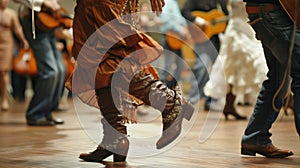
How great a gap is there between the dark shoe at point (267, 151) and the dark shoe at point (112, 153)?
2.35ft

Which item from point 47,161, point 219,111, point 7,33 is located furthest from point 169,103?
point 7,33

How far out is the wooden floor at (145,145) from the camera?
3.06 meters

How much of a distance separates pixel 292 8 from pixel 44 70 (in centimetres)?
291

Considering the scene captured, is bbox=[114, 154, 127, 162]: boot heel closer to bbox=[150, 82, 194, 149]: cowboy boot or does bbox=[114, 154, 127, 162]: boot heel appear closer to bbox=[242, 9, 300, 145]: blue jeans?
bbox=[150, 82, 194, 149]: cowboy boot

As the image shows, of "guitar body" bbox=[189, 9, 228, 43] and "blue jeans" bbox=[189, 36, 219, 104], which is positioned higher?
"guitar body" bbox=[189, 9, 228, 43]

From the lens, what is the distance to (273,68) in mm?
3291

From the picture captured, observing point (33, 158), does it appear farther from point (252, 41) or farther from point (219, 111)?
point (219, 111)

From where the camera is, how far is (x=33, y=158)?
3.26 meters

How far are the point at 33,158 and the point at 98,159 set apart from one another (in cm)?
40

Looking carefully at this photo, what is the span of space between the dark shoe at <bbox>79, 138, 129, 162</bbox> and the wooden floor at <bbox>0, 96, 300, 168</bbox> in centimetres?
4

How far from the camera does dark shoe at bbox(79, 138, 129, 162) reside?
3020mm

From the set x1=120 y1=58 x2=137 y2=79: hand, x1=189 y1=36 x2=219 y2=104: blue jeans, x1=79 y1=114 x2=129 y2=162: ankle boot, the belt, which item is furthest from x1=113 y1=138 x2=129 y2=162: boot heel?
x1=189 y1=36 x2=219 y2=104: blue jeans

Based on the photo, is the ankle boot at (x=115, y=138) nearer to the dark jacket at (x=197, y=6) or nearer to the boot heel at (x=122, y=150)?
the boot heel at (x=122, y=150)

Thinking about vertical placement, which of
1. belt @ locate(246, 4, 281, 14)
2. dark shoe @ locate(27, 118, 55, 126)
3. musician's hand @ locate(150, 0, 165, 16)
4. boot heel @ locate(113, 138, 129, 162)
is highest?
musician's hand @ locate(150, 0, 165, 16)
